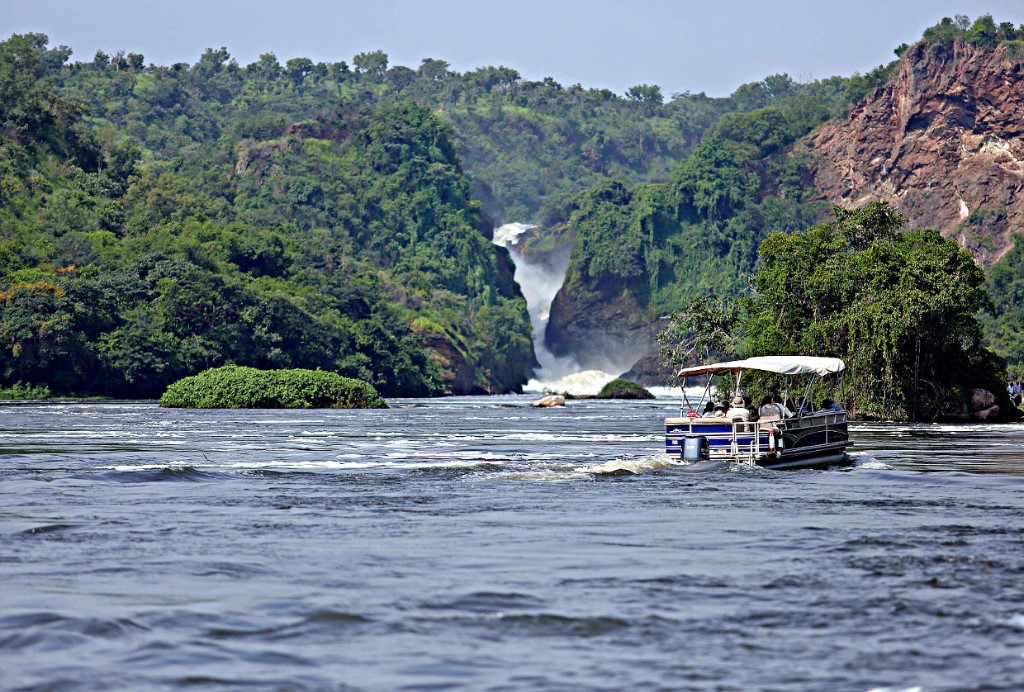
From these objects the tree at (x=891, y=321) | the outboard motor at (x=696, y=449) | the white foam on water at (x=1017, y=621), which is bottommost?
the white foam on water at (x=1017, y=621)

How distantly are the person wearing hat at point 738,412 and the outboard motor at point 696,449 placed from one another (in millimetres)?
1155

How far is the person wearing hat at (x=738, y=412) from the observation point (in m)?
34.5

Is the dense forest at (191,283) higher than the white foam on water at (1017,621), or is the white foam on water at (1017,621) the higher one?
the dense forest at (191,283)

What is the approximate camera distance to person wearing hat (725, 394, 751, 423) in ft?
113

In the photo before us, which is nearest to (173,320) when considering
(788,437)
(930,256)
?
(930,256)

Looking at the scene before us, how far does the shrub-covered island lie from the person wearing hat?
52.8m

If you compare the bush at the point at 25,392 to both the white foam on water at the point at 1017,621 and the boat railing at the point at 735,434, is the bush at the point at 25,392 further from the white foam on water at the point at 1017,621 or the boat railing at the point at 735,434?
the white foam on water at the point at 1017,621

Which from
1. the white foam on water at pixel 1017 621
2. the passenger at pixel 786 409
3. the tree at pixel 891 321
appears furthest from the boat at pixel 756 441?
the tree at pixel 891 321

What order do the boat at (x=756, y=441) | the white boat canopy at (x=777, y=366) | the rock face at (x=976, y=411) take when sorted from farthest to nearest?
1. the rock face at (x=976, y=411)
2. the white boat canopy at (x=777, y=366)
3. the boat at (x=756, y=441)

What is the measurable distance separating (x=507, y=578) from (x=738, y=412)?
64.9ft

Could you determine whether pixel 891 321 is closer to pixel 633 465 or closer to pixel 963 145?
pixel 633 465

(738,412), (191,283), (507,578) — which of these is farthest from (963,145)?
(507,578)

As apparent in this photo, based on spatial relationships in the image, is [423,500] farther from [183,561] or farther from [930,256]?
[930,256]

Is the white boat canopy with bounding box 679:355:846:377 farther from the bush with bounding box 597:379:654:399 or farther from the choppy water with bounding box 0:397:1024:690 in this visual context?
the bush with bounding box 597:379:654:399
